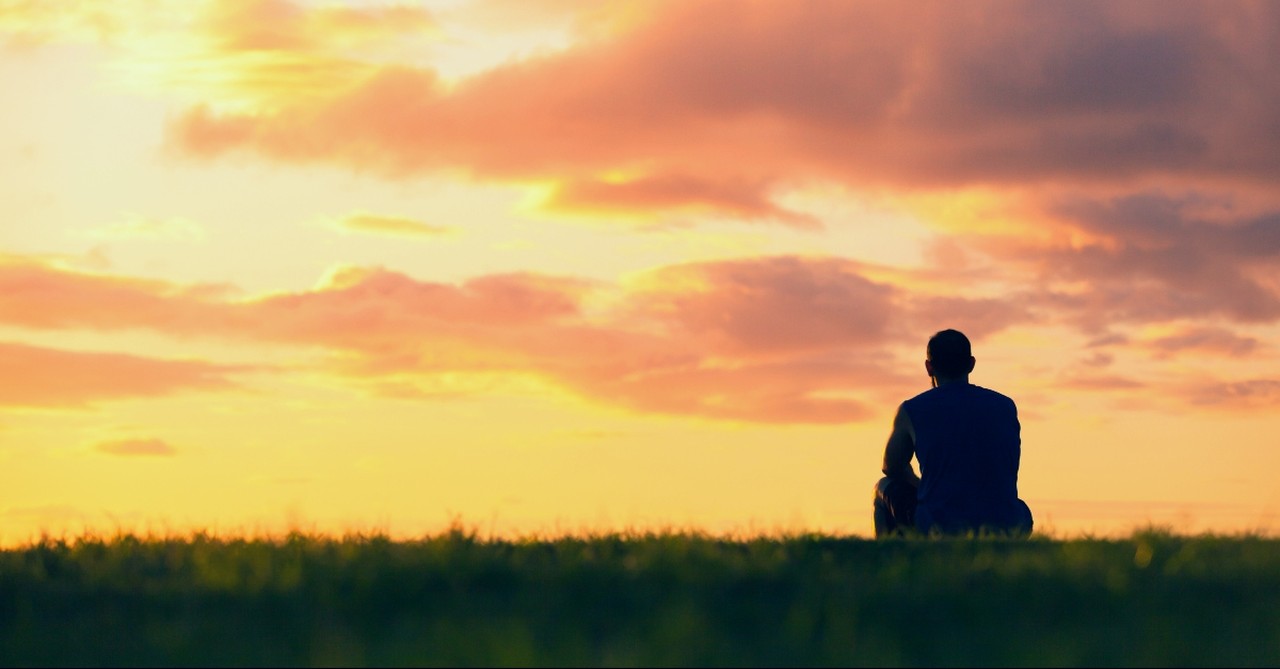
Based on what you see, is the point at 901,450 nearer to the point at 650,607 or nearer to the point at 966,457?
the point at 966,457

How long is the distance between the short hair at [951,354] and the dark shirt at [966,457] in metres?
0.19

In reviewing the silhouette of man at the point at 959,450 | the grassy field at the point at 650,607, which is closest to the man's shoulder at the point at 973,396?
the silhouette of man at the point at 959,450

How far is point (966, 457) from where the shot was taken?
37.1ft

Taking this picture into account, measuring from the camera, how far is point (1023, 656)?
256 inches

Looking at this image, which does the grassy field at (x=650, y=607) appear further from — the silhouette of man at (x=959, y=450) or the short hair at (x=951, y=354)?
the short hair at (x=951, y=354)

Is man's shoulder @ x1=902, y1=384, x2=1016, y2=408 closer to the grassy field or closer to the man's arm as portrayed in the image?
the man's arm

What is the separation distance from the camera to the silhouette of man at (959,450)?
11312 millimetres

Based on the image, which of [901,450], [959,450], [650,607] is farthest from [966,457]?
[650,607]

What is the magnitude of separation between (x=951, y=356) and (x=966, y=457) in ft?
2.93

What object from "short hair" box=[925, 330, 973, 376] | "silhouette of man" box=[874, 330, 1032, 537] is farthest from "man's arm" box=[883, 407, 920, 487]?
"short hair" box=[925, 330, 973, 376]

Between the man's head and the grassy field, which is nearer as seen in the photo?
the grassy field

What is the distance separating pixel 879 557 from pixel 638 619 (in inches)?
103

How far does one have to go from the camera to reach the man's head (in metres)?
11.7

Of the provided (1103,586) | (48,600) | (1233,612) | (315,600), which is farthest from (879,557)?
(48,600)
